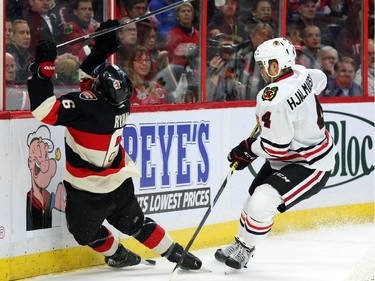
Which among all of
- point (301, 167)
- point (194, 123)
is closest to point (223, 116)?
point (194, 123)

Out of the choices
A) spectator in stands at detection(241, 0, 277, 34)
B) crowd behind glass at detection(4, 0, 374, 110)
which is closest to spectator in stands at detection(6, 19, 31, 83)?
crowd behind glass at detection(4, 0, 374, 110)

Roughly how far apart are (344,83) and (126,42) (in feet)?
6.97

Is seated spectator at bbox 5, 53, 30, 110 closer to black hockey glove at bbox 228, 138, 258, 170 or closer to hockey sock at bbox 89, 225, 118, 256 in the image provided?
hockey sock at bbox 89, 225, 118, 256

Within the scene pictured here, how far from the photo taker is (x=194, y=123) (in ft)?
22.3

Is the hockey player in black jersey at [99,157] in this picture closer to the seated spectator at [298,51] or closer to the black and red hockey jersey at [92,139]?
the black and red hockey jersey at [92,139]

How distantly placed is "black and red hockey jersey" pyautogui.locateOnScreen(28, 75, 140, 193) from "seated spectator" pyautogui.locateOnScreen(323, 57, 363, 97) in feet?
8.05

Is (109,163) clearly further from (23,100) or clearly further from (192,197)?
(192,197)

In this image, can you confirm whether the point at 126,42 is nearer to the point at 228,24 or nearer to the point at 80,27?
the point at 80,27

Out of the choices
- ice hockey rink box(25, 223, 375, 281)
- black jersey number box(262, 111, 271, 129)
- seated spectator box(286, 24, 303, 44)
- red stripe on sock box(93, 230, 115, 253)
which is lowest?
ice hockey rink box(25, 223, 375, 281)

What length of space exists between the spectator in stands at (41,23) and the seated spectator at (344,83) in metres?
2.51

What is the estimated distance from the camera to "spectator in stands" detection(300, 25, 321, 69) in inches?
306

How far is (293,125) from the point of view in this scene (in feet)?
19.4

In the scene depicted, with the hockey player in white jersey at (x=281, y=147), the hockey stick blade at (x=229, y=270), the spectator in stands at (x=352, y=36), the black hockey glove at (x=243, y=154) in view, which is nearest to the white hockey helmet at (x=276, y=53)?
the hockey player in white jersey at (x=281, y=147)

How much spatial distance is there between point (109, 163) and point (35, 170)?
365 millimetres
